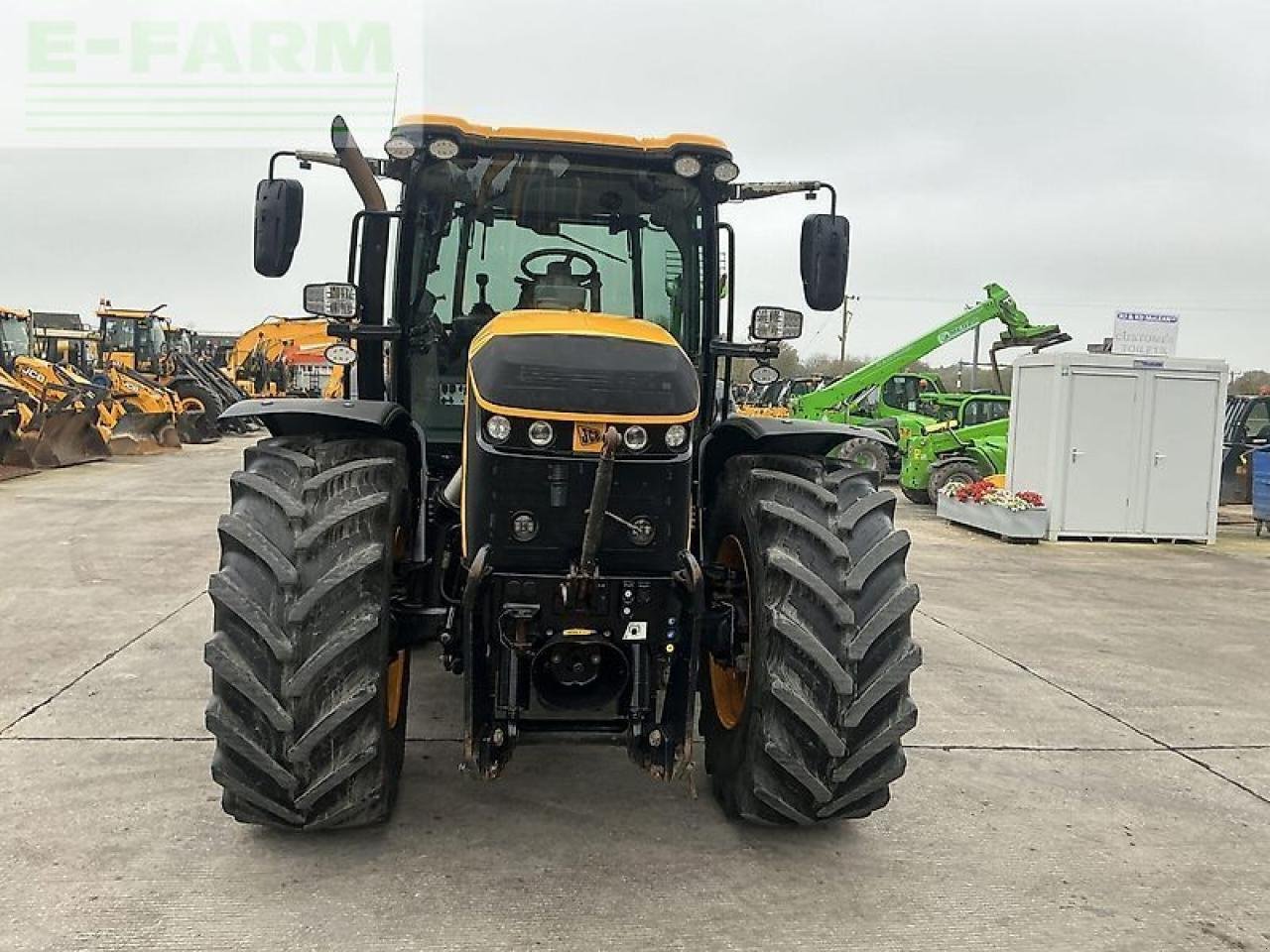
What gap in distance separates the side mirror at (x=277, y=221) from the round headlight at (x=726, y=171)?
1658mm

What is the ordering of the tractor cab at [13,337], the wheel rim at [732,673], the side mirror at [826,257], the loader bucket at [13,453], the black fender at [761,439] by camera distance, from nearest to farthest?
the wheel rim at [732,673], the black fender at [761,439], the side mirror at [826,257], the loader bucket at [13,453], the tractor cab at [13,337]

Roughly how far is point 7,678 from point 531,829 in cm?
321

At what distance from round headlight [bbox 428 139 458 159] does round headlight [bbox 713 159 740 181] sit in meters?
1.02

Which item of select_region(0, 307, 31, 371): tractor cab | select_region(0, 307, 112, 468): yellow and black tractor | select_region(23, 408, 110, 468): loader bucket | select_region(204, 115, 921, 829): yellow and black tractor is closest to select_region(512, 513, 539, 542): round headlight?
select_region(204, 115, 921, 829): yellow and black tractor

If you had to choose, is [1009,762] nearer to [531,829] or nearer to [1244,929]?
[1244,929]

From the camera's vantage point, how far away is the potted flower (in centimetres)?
1209

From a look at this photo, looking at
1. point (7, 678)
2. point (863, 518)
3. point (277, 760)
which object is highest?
point (863, 518)

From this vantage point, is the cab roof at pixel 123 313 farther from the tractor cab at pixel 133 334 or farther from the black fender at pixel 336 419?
the black fender at pixel 336 419

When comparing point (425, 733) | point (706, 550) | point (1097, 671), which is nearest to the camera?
point (706, 550)

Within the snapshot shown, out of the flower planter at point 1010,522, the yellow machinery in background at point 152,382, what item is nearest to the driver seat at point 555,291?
the flower planter at point 1010,522

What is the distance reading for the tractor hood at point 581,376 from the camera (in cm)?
314

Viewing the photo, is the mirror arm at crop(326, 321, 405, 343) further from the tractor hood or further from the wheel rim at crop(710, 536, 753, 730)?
the wheel rim at crop(710, 536, 753, 730)

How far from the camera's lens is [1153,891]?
3.42 meters

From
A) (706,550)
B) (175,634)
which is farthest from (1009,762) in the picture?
(175,634)
